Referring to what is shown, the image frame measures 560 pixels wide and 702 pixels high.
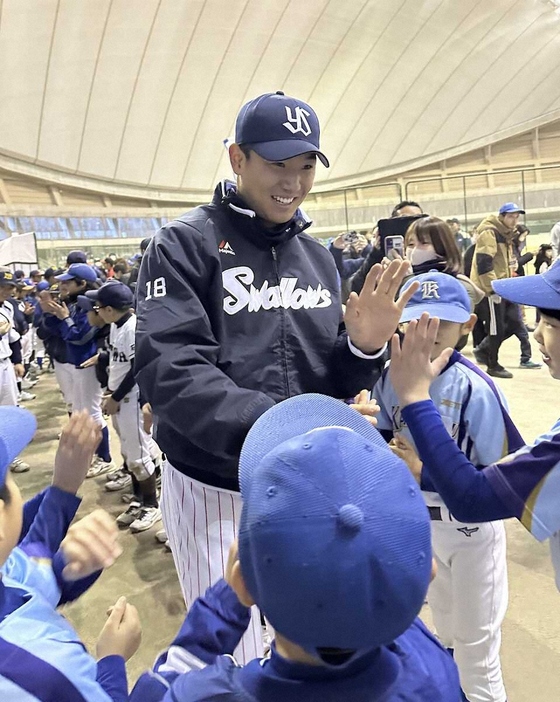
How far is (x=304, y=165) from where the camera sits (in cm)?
162

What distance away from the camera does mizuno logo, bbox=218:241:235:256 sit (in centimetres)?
160

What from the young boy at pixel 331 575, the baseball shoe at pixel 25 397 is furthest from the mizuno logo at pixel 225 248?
the baseball shoe at pixel 25 397

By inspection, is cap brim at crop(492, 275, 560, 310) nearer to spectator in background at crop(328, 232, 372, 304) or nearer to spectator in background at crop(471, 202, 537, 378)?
spectator in background at crop(328, 232, 372, 304)

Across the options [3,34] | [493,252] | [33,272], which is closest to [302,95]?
[3,34]

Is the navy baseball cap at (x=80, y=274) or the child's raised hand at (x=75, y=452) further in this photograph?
the navy baseball cap at (x=80, y=274)

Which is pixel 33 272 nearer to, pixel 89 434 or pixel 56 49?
pixel 89 434

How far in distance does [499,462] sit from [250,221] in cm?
98

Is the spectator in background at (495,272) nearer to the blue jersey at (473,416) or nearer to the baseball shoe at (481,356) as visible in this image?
the baseball shoe at (481,356)

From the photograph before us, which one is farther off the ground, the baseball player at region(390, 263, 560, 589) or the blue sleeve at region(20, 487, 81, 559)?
the baseball player at region(390, 263, 560, 589)

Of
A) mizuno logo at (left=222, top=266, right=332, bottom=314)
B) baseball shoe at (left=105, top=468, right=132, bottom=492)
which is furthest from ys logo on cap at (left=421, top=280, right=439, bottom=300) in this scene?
baseball shoe at (left=105, top=468, right=132, bottom=492)

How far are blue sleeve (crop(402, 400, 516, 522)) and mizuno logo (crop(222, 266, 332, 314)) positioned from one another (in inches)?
19.0

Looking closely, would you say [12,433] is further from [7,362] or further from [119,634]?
[7,362]

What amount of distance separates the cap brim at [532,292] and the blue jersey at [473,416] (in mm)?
452

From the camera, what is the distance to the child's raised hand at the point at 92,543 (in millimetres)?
1272
